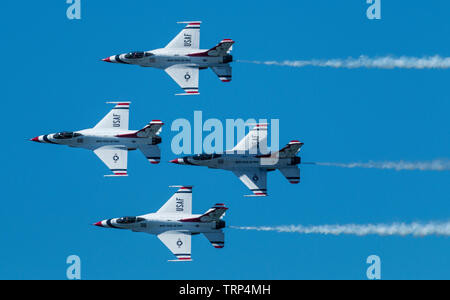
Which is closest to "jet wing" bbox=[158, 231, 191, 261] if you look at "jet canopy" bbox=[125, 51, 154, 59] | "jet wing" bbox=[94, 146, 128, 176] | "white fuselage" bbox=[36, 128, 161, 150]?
"jet wing" bbox=[94, 146, 128, 176]

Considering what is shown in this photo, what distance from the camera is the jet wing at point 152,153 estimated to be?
239 feet

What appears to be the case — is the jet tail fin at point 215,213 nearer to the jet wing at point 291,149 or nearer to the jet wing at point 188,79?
the jet wing at point 291,149

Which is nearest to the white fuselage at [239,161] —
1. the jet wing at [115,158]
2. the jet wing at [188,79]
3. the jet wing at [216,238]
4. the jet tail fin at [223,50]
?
the jet wing at [115,158]

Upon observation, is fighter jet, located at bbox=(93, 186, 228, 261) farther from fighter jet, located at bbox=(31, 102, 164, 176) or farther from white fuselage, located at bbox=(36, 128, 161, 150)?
white fuselage, located at bbox=(36, 128, 161, 150)

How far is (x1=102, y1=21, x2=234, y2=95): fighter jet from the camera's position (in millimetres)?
73438

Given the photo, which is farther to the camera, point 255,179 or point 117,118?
point 117,118

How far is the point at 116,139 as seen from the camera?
73.4 m

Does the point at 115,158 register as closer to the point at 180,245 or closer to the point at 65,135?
the point at 65,135

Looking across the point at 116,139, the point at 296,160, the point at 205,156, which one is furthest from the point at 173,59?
the point at 296,160

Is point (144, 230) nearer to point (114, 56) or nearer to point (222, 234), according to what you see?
point (222, 234)

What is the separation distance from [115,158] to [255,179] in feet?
28.0

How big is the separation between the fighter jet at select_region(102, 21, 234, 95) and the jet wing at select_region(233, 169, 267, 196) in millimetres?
5806

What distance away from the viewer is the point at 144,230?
72.6 m

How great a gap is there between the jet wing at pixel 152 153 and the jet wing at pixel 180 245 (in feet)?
14.7
